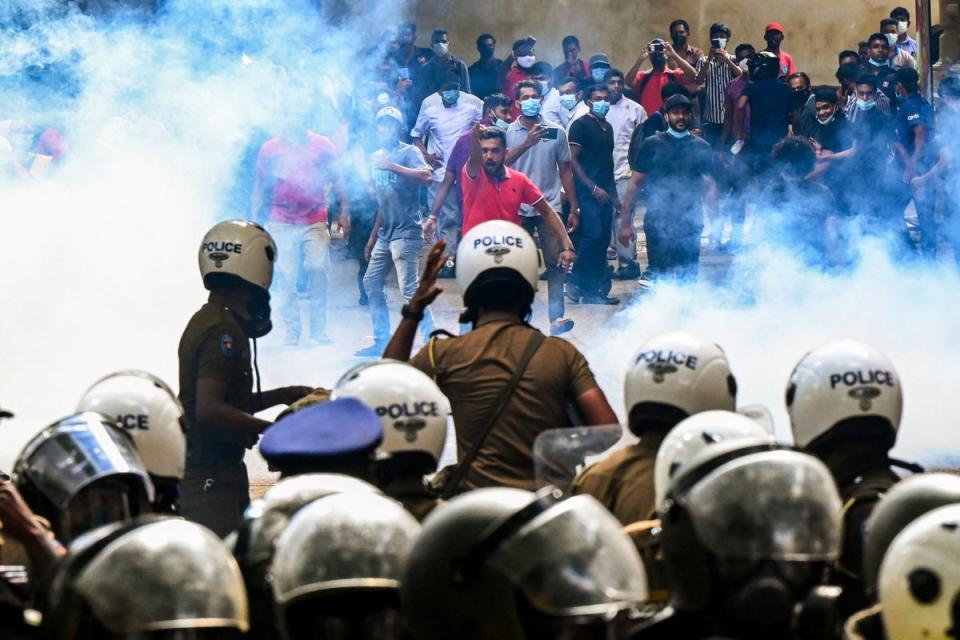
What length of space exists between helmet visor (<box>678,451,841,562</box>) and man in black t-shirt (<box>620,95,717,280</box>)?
11.9 m

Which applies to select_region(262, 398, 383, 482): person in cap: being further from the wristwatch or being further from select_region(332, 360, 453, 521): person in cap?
the wristwatch

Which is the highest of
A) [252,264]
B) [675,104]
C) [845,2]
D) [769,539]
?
[845,2]

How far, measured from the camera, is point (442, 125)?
16984 mm

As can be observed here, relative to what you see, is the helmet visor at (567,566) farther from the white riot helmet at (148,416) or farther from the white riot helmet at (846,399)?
the white riot helmet at (148,416)

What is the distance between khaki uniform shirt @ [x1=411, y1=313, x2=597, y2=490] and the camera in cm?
658

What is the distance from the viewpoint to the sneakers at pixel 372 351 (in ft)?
46.8

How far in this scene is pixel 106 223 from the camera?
1659 cm

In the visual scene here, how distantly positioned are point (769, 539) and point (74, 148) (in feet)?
44.7

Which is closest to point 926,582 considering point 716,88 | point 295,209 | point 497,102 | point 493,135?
point 493,135

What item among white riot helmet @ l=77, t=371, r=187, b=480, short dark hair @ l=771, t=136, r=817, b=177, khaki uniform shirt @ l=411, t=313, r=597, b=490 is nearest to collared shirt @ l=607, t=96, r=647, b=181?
short dark hair @ l=771, t=136, r=817, b=177

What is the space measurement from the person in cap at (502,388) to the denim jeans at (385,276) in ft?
24.8

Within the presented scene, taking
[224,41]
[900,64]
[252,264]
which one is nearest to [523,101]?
[224,41]

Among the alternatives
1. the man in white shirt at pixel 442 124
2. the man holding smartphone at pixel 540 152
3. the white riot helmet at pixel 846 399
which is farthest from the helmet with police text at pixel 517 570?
the man in white shirt at pixel 442 124

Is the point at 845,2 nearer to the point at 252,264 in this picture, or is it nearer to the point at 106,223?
the point at 106,223
